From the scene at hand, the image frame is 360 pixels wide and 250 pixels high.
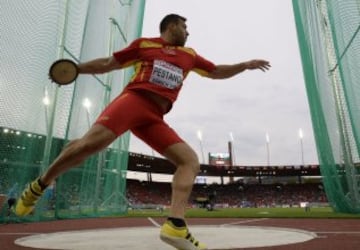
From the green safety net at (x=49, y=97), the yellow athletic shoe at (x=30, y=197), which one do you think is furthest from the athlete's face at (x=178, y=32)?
the green safety net at (x=49, y=97)

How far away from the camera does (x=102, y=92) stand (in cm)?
1142

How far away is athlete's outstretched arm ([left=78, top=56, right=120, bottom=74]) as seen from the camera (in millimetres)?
3031

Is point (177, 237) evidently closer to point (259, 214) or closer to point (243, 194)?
point (259, 214)

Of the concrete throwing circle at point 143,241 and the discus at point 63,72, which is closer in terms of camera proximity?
the discus at point 63,72

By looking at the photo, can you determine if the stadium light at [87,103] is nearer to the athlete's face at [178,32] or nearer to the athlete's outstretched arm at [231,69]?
the athlete's outstretched arm at [231,69]

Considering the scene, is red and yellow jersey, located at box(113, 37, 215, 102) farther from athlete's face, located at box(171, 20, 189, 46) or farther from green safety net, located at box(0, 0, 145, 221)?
green safety net, located at box(0, 0, 145, 221)

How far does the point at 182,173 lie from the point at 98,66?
1.15 metres

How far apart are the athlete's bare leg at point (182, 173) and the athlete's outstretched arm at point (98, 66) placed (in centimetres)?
87

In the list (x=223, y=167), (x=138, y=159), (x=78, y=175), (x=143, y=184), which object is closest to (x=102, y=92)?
(x=78, y=175)

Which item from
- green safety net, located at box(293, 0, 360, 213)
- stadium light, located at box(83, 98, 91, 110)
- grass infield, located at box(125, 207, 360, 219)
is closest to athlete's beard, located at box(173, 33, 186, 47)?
stadium light, located at box(83, 98, 91, 110)

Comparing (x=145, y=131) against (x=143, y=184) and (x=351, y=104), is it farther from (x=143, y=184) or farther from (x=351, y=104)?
(x=143, y=184)

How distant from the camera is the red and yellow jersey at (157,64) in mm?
2896

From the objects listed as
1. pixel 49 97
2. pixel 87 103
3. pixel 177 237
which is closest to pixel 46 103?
pixel 49 97

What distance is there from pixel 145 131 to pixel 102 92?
8830mm
